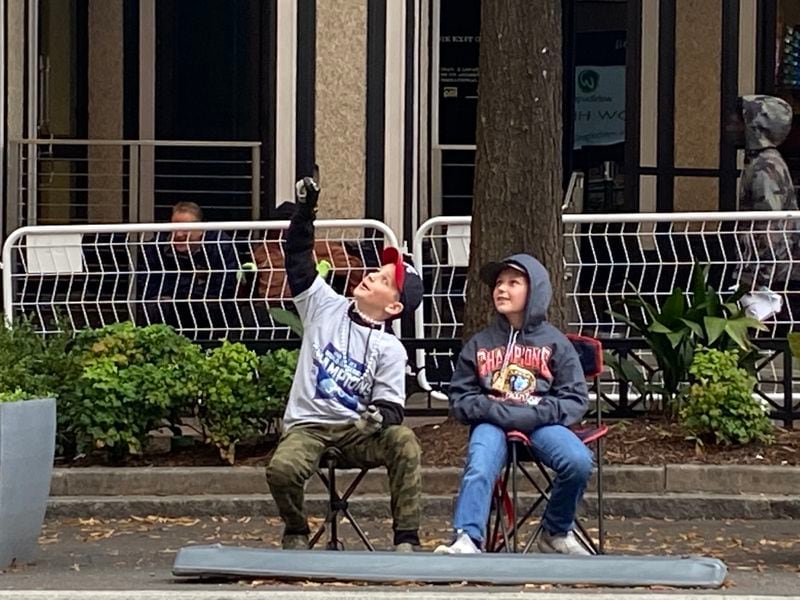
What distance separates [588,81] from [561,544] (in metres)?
9.50

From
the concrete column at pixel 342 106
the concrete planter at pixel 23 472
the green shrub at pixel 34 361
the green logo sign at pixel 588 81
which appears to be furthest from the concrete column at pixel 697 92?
the concrete planter at pixel 23 472

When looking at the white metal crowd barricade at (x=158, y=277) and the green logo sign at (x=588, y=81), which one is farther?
the green logo sign at (x=588, y=81)

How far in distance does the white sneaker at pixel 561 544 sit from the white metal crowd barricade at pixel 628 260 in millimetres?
2773

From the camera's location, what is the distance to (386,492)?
28.2ft

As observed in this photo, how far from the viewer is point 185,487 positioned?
8648 mm

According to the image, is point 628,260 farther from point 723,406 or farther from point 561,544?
point 561,544

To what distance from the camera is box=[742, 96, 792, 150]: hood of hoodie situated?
11586 mm

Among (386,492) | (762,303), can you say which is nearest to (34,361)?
(386,492)

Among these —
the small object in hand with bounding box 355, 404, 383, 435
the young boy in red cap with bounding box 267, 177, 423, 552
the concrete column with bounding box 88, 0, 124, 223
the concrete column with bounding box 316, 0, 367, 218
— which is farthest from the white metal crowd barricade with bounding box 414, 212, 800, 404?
the concrete column with bounding box 88, 0, 124, 223

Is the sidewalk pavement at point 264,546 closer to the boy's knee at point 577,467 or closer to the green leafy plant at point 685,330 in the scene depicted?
the boy's knee at point 577,467

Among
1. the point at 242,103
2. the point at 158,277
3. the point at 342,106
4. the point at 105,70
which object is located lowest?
the point at 158,277

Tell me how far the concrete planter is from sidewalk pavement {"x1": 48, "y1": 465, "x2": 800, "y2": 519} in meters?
1.25

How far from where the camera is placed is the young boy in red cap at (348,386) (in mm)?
7055

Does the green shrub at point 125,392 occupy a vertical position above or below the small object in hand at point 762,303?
below
